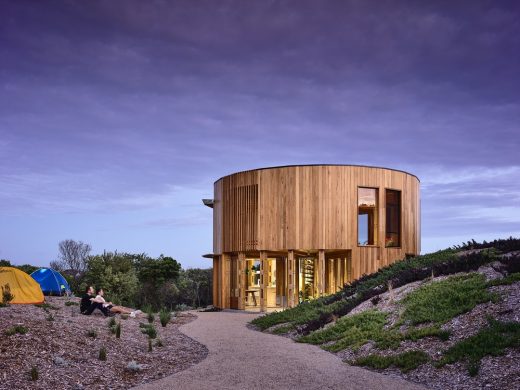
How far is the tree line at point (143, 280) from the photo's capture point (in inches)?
1223

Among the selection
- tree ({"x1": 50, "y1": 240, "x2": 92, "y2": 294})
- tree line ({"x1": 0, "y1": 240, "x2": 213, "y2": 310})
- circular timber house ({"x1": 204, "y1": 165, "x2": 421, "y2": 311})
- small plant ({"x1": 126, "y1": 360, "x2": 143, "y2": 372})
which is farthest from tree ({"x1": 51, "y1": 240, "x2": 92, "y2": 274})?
small plant ({"x1": 126, "y1": 360, "x2": 143, "y2": 372})

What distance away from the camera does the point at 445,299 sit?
11.8 metres

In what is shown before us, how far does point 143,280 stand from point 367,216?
18.6 m

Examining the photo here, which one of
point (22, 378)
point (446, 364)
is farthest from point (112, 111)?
point (446, 364)

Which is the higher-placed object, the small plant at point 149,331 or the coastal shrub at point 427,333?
the coastal shrub at point 427,333

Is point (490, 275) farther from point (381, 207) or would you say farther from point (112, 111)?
point (112, 111)

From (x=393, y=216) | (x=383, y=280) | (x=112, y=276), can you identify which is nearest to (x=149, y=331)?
(x=383, y=280)

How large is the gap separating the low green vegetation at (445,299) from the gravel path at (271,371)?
223 centimetres

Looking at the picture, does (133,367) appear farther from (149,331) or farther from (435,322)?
(435,322)

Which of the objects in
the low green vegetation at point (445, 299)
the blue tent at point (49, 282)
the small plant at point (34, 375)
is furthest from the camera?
the blue tent at point (49, 282)

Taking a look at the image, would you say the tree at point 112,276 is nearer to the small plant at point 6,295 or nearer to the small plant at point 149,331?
the small plant at point 6,295

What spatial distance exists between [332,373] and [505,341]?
2810 millimetres

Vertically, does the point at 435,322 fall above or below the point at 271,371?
above

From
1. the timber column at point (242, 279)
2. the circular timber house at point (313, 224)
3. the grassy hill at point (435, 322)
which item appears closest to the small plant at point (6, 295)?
the grassy hill at point (435, 322)
